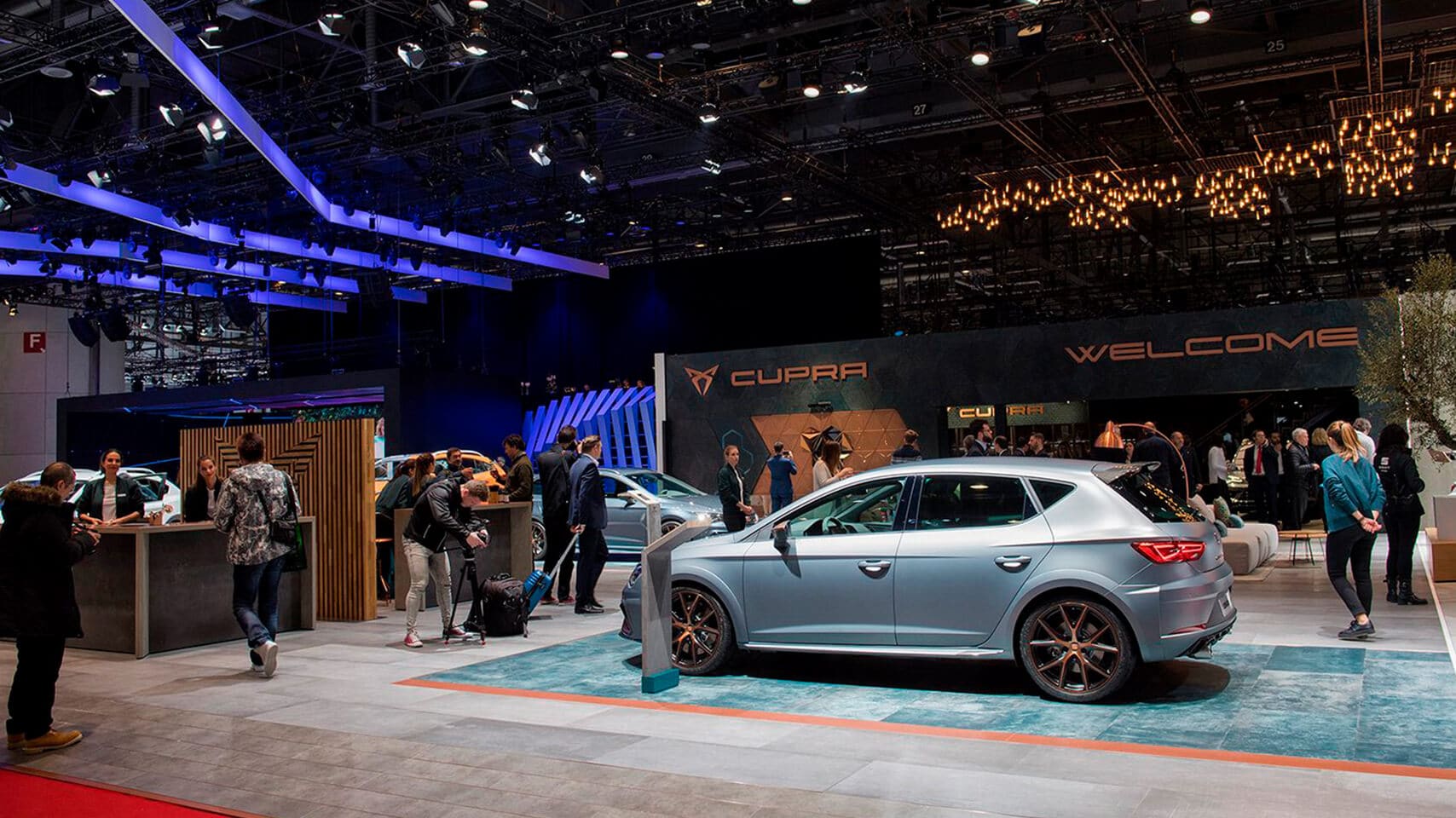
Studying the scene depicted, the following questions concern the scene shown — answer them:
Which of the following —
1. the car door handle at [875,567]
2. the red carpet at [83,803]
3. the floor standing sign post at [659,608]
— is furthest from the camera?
the floor standing sign post at [659,608]

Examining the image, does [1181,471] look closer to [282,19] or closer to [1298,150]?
[1298,150]

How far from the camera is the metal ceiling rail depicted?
21.8 metres

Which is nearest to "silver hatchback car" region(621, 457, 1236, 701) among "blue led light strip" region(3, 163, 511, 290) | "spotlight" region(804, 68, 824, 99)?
"spotlight" region(804, 68, 824, 99)

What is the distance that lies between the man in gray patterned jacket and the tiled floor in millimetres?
373

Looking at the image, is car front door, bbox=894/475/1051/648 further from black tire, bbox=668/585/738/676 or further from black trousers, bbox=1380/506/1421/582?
black trousers, bbox=1380/506/1421/582

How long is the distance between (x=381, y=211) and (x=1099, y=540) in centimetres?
1945

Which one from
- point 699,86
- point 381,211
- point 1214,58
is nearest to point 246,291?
point 381,211

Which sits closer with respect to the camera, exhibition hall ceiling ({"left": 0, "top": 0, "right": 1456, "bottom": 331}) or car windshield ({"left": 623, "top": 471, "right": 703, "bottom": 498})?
exhibition hall ceiling ({"left": 0, "top": 0, "right": 1456, "bottom": 331})

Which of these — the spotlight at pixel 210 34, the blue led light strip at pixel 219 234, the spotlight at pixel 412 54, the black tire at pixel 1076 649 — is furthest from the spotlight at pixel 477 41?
the black tire at pixel 1076 649

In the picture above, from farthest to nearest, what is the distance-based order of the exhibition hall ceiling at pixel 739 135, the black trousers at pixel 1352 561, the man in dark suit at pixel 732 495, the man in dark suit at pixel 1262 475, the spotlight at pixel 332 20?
the man in dark suit at pixel 1262 475
the exhibition hall ceiling at pixel 739 135
the spotlight at pixel 332 20
the man in dark suit at pixel 732 495
the black trousers at pixel 1352 561

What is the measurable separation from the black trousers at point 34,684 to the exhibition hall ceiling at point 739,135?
6362mm

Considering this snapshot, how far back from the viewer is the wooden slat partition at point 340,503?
1066 centimetres

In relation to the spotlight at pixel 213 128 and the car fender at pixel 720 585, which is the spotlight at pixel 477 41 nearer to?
the spotlight at pixel 213 128

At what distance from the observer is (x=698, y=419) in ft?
73.9
